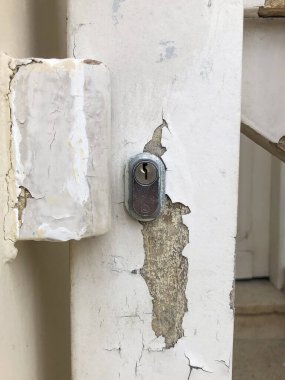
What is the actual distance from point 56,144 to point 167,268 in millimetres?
202

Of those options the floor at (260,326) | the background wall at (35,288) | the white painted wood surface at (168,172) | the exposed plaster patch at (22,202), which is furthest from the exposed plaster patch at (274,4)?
the floor at (260,326)

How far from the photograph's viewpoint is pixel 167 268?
0.58 metres

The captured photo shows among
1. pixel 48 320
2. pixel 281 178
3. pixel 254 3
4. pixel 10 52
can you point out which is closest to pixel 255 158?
pixel 281 178

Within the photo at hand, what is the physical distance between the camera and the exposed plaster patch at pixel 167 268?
1.89ft

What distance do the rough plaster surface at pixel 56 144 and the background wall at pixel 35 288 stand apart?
0.05 metres

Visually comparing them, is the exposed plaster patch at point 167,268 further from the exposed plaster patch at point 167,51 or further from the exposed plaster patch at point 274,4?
the exposed plaster patch at point 274,4

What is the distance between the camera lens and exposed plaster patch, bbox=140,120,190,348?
58 cm

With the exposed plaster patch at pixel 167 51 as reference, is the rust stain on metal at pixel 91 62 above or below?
below

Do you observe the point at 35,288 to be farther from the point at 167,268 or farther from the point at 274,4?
the point at 274,4

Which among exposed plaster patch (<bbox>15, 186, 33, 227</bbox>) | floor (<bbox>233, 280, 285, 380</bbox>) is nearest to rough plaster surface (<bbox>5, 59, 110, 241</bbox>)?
exposed plaster patch (<bbox>15, 186, 33, 227</bbox>)

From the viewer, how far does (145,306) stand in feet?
1.94

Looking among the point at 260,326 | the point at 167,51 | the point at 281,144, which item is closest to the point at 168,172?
the point at 167,51

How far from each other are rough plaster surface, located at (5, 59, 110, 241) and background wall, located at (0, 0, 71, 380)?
0.05 meters

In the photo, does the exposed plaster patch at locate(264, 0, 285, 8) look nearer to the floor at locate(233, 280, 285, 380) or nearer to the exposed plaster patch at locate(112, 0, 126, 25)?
→ the exposed plaster patch at locate(112, 0, 126, 25)
